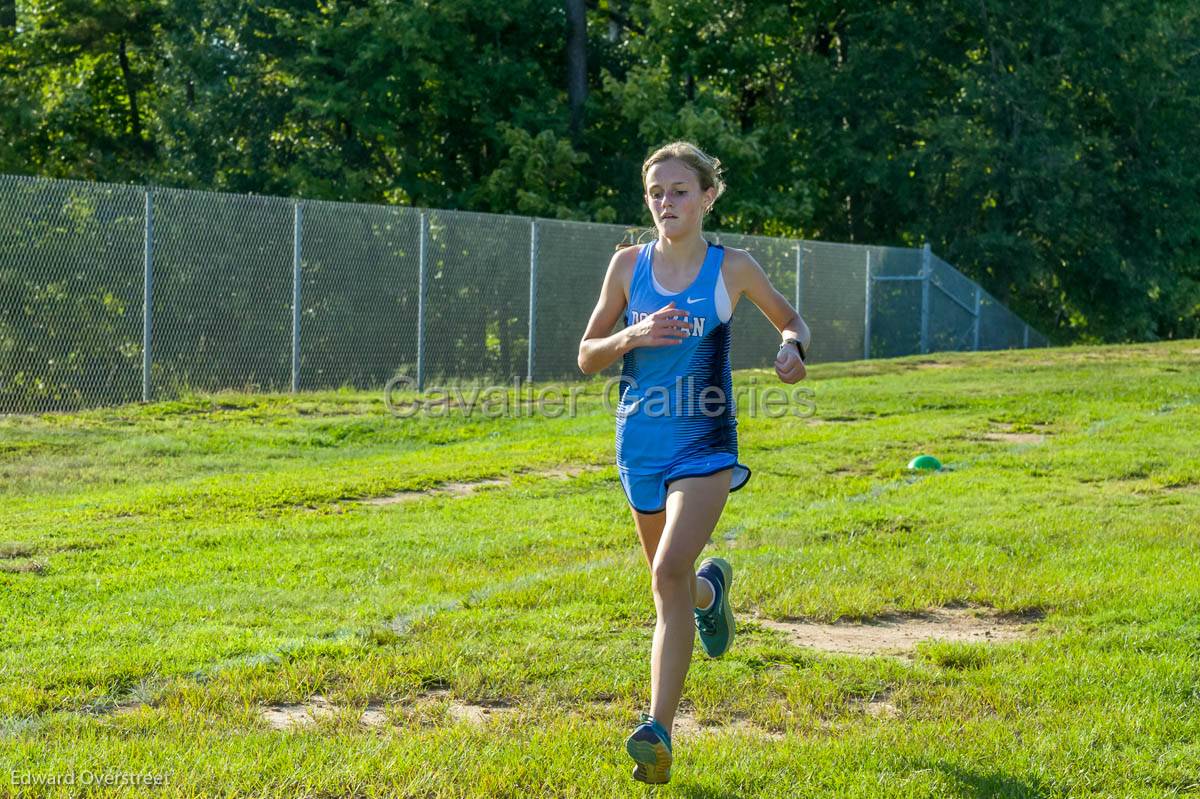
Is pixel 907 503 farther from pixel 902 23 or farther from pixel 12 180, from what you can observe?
pixel 902 23

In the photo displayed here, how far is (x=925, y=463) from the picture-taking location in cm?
1133

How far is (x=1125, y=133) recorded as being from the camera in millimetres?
34000

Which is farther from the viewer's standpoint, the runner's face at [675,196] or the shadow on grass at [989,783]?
the runner's face at [675,196]

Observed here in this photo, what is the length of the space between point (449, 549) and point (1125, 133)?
3027 cm

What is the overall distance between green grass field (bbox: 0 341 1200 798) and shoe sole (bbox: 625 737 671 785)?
4.2 inches

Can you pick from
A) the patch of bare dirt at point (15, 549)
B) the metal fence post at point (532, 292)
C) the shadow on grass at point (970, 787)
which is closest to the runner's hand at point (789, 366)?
the shadow on grass at point (970, 787)

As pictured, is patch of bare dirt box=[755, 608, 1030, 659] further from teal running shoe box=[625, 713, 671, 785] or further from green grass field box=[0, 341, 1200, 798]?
teal running shoe box=[625, 713, 671, 785]

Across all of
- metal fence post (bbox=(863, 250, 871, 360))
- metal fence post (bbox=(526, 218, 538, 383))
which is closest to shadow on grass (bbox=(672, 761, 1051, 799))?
metal fence post (bbox=(526, 218, 538, 383))

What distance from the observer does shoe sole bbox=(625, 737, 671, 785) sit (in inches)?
160

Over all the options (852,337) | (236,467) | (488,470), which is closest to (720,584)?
(488,470)

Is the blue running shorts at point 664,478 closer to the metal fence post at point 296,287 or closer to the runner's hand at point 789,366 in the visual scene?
the runner's hand at point 789,366

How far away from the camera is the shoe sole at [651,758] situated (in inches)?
160

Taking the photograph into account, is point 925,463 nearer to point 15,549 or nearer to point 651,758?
point 15,549

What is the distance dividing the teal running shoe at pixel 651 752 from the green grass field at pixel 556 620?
0.10m
